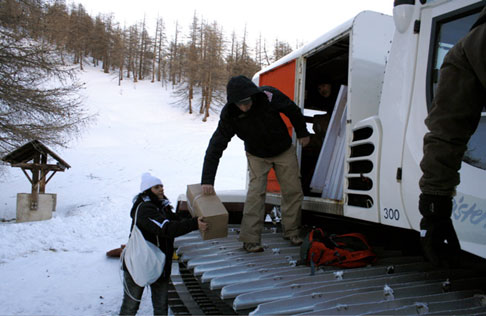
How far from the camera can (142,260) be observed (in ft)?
11.1

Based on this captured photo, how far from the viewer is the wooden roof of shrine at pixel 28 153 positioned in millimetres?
10606

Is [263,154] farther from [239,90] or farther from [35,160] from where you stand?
[35,160]

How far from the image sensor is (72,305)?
4742mm

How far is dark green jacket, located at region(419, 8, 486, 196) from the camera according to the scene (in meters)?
1.45

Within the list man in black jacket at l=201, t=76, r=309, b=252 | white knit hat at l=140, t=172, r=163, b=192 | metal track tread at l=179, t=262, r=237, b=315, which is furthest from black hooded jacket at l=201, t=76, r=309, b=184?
metal track tread at l=179, t=262, r=237, b=315

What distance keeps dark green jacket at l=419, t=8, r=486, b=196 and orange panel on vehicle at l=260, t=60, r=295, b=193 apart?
3017 millimetres

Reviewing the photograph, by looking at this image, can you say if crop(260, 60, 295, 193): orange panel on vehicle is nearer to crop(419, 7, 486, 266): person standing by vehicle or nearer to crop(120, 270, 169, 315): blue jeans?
crop(120, 270, 169, 315): blue jeans

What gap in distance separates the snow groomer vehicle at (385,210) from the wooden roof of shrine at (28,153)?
8.95 metres

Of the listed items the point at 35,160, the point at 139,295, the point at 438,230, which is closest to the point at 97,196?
the point at 35,160

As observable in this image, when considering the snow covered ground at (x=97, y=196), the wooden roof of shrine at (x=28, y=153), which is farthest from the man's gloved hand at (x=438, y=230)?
the wooden roof of shrine at (x=28, y=153)

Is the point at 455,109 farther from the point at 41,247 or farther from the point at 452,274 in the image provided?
the point at 41,247

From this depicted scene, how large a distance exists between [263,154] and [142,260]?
167 cm

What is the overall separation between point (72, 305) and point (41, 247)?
11.9 feet

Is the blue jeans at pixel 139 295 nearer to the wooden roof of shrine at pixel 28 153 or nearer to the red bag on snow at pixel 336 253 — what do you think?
the red bag on snow at pixel 336 253
